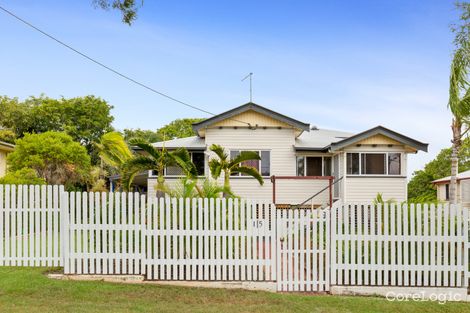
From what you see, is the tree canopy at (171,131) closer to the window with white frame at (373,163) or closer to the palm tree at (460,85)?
the window with white frame at (373,163)

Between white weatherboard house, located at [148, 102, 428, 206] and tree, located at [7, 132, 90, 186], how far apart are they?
6.48 m

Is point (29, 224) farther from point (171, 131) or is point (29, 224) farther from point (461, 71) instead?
point (171, 131)

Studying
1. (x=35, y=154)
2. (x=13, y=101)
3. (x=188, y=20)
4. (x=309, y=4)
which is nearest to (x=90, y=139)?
(x=13, y=101)

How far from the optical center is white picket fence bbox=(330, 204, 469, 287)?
24.8 ft

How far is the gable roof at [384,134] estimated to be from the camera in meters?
16.9

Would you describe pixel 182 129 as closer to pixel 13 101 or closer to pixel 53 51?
pixel 13 101

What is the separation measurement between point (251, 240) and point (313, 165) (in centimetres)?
1163

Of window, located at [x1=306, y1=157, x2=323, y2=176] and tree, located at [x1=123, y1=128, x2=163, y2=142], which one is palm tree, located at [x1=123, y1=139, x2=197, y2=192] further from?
tree, located at [x1=123, y1=128, x2=163, y2=142]

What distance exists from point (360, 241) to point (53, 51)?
14082mm

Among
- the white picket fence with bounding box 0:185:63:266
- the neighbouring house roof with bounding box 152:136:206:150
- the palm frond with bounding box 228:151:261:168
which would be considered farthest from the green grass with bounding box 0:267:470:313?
the neighbouring house roof with bounding box 152:136:206:150

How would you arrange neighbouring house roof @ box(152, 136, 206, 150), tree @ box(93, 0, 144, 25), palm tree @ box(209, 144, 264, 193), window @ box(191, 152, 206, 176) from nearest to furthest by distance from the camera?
tree @ box(93, 0, 144, 25) → palm tree @ box(209, 144, 264, 193) → neighbouring house roof @ box(152, 136, 206, 150) → window @ box(191, 152, 206, 176)

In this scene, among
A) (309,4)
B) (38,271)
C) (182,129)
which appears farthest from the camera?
(182,129)

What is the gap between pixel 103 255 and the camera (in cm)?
799

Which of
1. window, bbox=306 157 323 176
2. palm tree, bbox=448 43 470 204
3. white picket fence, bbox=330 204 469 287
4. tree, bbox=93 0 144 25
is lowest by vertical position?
white picket fence, bbox=330 204 469 287
